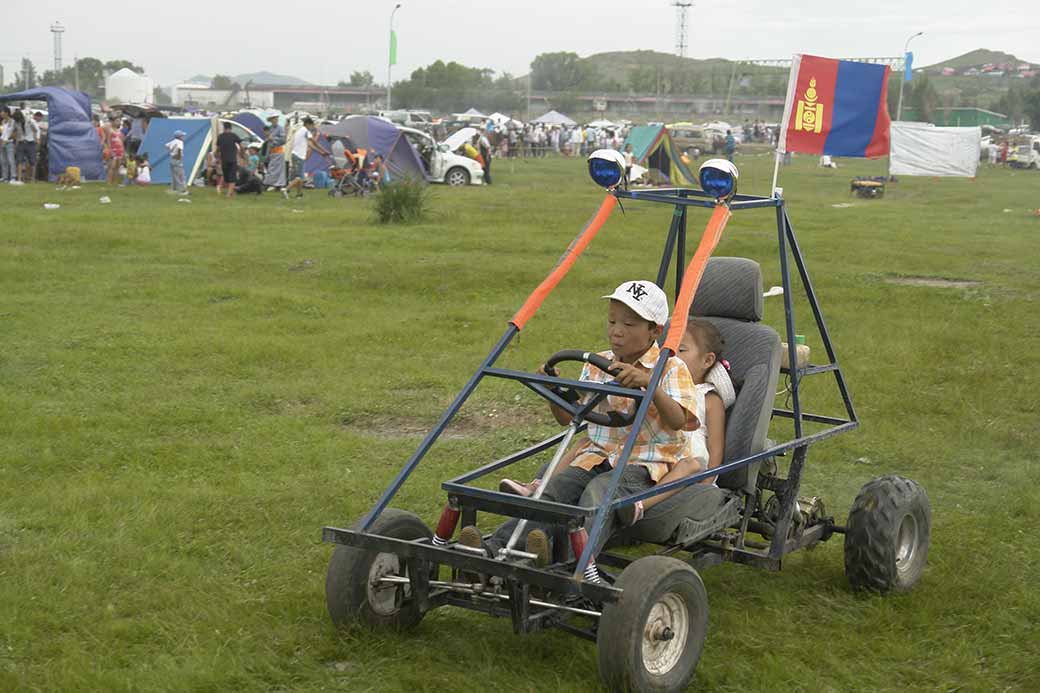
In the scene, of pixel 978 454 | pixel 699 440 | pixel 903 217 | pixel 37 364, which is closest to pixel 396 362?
pixel 37 364

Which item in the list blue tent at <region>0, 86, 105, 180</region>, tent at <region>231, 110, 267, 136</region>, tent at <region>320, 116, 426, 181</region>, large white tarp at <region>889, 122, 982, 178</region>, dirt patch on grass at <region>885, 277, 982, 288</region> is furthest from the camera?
large white tarp at <region>889, 122, 982, 178</region>

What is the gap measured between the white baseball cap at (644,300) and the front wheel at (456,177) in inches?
1039

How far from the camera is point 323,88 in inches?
5723

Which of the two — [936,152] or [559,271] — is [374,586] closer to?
[559,271]

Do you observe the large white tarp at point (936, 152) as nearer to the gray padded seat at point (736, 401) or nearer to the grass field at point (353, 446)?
the grass field at point (353, 446)

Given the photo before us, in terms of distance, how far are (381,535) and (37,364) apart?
237 inches

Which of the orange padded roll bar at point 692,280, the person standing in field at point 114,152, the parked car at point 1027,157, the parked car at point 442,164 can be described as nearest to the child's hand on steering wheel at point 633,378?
the orange padded roll bar at point 692,280

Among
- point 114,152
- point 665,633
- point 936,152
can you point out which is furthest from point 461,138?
point 665,633

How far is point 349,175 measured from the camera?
87.7 ft

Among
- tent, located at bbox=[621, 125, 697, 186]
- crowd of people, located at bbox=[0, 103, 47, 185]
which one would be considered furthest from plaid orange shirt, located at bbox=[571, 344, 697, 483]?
tent, located at bbox=[621, 125, 697, 186]

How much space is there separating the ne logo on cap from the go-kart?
0.69 feet

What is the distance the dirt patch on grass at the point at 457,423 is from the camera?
321 inches

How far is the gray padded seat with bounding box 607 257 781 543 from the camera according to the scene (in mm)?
4848

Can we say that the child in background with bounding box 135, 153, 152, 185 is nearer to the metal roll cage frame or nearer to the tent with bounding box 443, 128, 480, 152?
the tent with bounding box 443, 128, 480, 152
